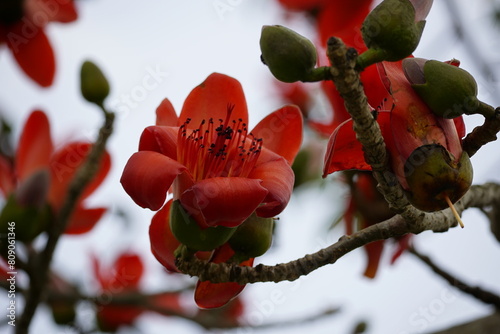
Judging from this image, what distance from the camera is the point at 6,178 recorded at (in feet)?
5.99

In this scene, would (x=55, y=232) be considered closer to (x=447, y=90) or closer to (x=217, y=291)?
(x=217, y=291)

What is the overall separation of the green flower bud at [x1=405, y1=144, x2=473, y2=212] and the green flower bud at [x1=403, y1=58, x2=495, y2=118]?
0.20 feet

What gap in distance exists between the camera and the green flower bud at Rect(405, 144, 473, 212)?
947 mm

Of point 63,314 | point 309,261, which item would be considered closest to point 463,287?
point 309,261

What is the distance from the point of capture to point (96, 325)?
7.67 ft

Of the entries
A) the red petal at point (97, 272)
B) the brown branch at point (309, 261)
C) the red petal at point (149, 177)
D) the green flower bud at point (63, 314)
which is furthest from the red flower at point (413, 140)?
the red petal at point (97, 272)

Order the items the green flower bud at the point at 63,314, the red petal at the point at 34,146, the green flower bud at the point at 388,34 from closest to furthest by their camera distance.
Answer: the green flower bud at the point at 388,34 < the red petal at the point at 34,146 < the green flower bud at the point at 63,314

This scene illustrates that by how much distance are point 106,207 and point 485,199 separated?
0.98 m

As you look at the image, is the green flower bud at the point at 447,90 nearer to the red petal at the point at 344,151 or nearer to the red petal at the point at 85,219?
the red petal at the point at 344,151

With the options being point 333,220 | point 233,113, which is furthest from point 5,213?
point 333,220

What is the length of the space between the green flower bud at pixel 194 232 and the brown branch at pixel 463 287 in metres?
0.74

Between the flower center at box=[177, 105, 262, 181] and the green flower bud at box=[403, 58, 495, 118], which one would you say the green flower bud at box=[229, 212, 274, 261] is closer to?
the flower center at box=[177, 105, 262, 181]

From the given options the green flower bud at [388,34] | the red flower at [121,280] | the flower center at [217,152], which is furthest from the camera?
the red flower at [121,280]

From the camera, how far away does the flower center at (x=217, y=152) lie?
110 cm
